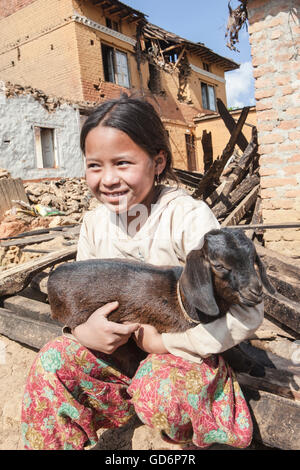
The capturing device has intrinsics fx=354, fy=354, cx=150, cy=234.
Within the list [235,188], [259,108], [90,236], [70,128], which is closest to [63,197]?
[70,128]

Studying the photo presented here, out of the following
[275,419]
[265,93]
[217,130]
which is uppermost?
[217,130]

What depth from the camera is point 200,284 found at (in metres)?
1.17

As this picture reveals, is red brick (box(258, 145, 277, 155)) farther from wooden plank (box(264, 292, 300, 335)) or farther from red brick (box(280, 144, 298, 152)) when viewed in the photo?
wooden plank (box(264, 292, 300, 335))

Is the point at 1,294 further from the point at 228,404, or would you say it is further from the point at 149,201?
the point at 228,404

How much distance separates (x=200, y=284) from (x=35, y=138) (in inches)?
518

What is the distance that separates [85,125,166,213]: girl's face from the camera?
1591mm

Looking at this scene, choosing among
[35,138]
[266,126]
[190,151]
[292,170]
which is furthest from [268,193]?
[190,151]

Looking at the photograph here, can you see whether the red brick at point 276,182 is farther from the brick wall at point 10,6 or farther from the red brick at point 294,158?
the brick wall at point 10,6

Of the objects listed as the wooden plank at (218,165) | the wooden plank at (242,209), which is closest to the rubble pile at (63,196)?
the wooden plank at (218,165)

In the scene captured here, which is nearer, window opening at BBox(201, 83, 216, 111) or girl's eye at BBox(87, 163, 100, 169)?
girl's eye at BBox(87, 163, 100, 169)

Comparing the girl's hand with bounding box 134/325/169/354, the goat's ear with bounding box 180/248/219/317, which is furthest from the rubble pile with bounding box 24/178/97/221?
the goat's ear with bounding box 180/248/219/317

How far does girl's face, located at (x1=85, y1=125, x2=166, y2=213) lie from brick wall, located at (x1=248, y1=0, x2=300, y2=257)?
3091mm

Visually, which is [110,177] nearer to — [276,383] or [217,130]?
[276,383]
